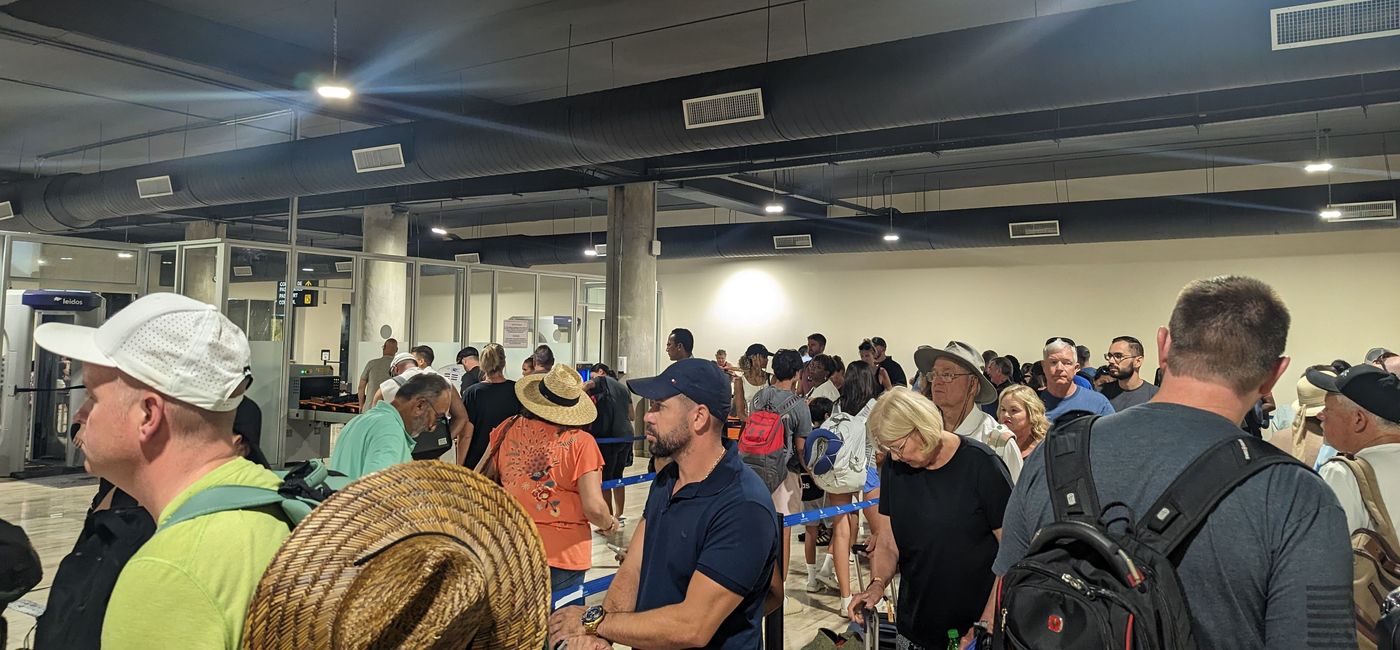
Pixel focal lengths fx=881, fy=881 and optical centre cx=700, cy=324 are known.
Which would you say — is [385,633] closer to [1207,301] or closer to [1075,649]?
[1075,649]

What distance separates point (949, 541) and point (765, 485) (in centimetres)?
61

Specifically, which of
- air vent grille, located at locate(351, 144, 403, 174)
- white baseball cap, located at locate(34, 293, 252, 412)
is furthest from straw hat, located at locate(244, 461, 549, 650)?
air vent grille, located at locate(351, 144, 403, 174)

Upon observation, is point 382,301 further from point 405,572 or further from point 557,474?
point 405,572

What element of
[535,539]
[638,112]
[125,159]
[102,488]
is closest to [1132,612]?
[535,539]

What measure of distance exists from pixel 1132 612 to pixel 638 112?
6.44 meters

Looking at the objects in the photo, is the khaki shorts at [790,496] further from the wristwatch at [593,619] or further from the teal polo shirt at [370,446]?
the wristwatch at [593,619]

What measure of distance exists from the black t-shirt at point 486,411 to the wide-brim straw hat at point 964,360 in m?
2.67

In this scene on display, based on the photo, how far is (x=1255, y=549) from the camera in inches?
52.6

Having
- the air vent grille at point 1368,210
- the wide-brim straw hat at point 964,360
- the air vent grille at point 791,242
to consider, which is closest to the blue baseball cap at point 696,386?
the wide-brim straw hat at point 964,360

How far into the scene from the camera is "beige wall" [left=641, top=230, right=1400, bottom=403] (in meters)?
12.3

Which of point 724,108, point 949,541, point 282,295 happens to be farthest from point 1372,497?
point 282,295

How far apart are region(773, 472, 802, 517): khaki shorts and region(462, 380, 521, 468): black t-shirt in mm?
1895

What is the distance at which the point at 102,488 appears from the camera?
263cm

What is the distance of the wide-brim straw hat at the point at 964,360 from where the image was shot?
13.3 feet
